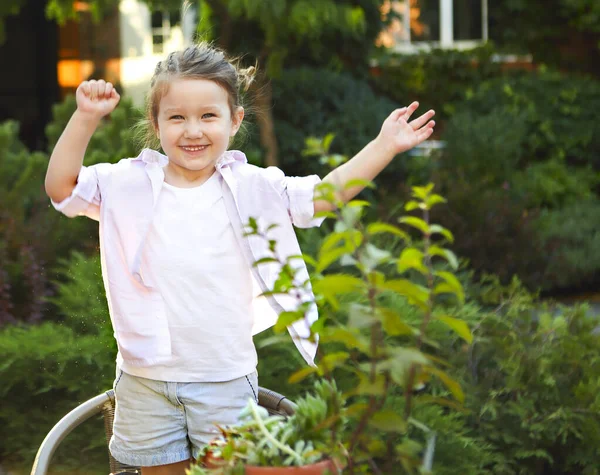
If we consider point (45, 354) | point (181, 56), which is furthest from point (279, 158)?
point (181, 56)

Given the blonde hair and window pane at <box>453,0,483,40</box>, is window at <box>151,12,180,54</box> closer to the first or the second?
window pane at <box>453,0,483,40</box>

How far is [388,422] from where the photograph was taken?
124cm

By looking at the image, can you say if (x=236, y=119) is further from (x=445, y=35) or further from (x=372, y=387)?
(x=445, y=35)

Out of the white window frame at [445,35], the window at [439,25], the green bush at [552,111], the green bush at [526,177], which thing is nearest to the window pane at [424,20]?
the window at [439,25]

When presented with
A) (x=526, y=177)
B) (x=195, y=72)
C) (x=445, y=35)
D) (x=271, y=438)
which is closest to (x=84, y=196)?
(x=195, y=72)

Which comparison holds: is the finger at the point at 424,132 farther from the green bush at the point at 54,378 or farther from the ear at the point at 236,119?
the green bush at the point at 54,378

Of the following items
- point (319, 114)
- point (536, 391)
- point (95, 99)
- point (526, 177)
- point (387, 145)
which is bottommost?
point (526, 177)

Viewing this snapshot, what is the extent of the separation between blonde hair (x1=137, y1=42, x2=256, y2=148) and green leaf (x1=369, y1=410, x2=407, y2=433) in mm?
1115

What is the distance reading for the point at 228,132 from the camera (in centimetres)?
217

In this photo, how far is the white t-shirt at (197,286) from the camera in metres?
2.05

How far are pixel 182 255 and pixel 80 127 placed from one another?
0.34 m

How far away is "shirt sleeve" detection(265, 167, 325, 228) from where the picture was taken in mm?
2105

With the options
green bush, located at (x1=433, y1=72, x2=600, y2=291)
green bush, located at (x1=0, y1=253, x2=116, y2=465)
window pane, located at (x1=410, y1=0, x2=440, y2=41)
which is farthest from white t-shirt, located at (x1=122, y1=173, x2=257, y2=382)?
window pane, located at (x1=410, y1=0, x2=440, y2=41)

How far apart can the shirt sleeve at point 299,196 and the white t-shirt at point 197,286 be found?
0.46 ft
